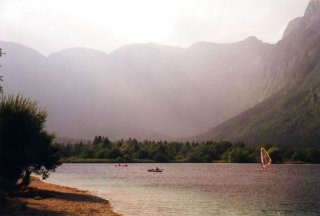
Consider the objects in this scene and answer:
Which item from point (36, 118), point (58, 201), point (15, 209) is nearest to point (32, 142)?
point (36, 118)

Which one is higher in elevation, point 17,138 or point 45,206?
point 17,138

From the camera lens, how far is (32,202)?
193ft

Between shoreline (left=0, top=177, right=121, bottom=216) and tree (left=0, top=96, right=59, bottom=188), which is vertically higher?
tree (left=0, top=96, right=59, bottom=188)

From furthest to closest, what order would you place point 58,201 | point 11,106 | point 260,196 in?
point 260,196 < point 11,106 < point 58,201

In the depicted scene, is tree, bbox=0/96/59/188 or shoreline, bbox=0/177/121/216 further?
tree, bbox=0/96/59/188

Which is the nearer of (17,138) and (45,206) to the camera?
(45,206)

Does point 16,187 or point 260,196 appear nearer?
point 16,187

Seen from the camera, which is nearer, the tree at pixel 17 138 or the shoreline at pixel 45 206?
the shoreline at pixel 45 206

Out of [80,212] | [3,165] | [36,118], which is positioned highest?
[36,118]

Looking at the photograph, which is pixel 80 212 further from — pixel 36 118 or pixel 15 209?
pixel 36 118

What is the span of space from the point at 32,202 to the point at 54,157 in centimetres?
1762

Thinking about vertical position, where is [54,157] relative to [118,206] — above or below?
above

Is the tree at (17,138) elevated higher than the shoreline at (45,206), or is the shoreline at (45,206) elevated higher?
the tree at (17,138)

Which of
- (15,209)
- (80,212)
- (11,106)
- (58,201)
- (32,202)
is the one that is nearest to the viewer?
(15,209)
